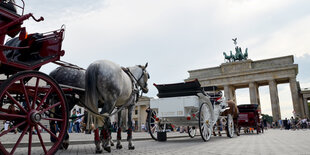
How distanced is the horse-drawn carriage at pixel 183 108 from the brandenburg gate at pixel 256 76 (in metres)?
43.2

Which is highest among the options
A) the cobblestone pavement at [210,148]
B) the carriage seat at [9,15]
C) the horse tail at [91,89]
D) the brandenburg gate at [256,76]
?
the brandenburg gate at [256,76]

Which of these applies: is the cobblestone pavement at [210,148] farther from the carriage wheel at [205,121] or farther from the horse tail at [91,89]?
the horse tail at [91,89]

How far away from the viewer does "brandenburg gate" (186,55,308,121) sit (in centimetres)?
4847

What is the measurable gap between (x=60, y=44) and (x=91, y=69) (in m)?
1.33

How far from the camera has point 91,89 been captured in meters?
5.53

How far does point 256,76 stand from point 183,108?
47.0 metres

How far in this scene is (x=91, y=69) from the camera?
5648 mm

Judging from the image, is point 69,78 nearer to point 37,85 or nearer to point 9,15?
point 37,85

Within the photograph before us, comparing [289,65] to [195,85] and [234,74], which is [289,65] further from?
[195,85]

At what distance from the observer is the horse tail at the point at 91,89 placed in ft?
18.0

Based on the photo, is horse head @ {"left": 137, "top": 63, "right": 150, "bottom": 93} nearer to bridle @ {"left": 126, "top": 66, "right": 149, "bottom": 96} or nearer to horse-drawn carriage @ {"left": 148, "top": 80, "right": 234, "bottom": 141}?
bridle @ {"left": 126, "top": 66, "right": 149, "bottom": 96}

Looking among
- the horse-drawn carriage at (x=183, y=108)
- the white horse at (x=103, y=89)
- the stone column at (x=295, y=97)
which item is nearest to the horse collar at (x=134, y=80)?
the white horse at (x=103, y=89)

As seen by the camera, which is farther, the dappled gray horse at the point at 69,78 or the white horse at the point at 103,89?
the dappled gray horse at the point at 69,78

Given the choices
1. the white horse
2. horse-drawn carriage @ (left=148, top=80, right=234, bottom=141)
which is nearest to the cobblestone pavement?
the white horse
